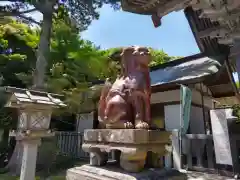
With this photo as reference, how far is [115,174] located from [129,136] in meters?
0.56

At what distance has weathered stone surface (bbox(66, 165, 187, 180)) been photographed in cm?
241

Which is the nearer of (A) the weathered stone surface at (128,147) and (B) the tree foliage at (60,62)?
(A) the weathered stone surface at (128,147)

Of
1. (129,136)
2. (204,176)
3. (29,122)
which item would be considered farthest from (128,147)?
(204,176)

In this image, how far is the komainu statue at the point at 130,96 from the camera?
276 cm

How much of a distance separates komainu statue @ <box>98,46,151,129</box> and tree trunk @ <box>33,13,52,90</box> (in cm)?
505

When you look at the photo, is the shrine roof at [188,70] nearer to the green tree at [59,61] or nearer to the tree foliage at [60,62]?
the tree foliage at [60,62]

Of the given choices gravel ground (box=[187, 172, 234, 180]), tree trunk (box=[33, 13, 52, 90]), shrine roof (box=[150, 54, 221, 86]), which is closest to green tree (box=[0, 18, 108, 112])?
tree trunk (box=[33, 13, 52, 90])

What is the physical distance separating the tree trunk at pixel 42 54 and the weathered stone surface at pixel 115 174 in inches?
198

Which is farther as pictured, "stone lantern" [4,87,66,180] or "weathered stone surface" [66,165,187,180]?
"stone lantern" [4,87,66,180]

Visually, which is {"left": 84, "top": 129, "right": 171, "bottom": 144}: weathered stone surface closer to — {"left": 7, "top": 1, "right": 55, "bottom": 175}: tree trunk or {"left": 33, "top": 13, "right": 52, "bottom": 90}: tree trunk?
{"left": 7, "top": 1, "right": 55, "bottom": 175}: tree trunk

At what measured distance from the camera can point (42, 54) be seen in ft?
26.6

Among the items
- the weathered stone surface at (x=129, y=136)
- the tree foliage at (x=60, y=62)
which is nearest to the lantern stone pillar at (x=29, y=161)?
the weathered stone surface at (x=129, y=136)

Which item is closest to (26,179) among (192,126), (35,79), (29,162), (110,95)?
(29,162)

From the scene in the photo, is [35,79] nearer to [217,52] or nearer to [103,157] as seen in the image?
[103,157]
